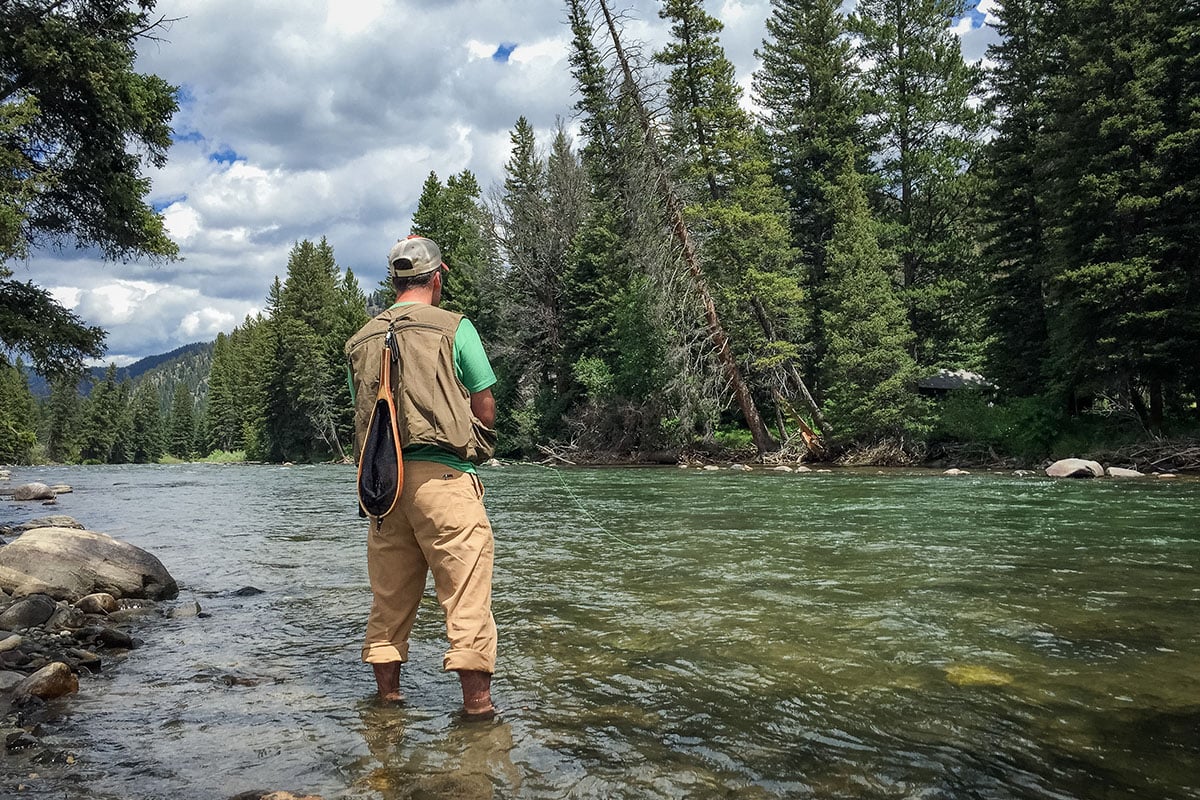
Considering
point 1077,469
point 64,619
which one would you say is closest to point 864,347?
point 1077,469

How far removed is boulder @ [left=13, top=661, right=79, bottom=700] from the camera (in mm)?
3824

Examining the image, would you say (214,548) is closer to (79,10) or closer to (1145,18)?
(79,10)

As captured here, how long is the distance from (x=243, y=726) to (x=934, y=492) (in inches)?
558

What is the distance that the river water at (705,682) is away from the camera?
2842mm

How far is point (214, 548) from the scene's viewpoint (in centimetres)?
1003

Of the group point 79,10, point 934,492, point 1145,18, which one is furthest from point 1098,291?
point 79,10

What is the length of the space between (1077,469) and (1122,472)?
2.98 ft

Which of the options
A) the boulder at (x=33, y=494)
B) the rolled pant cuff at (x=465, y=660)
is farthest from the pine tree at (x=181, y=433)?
the rolled pant cuff at (x=465, y=660)

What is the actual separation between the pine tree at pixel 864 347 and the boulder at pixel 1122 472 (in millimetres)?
7564

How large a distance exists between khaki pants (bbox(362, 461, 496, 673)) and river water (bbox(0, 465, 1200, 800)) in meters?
0.39

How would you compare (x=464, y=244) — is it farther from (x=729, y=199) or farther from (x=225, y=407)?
(x=225, y=407)

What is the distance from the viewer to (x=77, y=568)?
664 cm

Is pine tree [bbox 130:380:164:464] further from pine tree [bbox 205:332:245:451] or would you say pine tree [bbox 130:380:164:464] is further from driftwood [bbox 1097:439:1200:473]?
driftwood [bbox 1097:439:1200:473]

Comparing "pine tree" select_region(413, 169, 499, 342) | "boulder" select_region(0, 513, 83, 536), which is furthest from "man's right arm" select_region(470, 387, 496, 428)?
"pine tree" select_region(413, 169, 499, 342)
